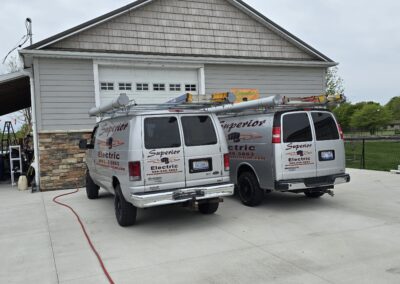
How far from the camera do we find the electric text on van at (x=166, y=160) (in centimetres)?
576

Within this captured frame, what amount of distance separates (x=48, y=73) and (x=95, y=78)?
1.38 m

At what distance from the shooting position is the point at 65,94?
440 inches

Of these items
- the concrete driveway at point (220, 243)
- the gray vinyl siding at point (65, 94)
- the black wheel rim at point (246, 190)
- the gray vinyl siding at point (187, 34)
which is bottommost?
the concrete driveway at point (220, 243)

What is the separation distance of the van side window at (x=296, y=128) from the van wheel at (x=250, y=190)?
1.19 meters

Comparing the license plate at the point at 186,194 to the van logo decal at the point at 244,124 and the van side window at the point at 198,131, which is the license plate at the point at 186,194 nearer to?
the van side window at the point at 198,131

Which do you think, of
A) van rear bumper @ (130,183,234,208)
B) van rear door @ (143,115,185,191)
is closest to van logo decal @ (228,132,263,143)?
van rear bumper @ (130,183,234,208)

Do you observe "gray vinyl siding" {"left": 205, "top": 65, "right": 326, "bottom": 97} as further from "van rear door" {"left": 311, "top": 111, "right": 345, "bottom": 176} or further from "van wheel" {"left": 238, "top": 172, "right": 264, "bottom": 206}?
"van rear door" {"left": 311, "top": 111, "right": 345, "bottom": 176}

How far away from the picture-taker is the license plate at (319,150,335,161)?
721 centimetres

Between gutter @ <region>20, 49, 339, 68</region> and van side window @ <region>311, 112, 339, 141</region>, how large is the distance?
615 cm

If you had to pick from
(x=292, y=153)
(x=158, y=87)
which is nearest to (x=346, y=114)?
(x=158, y=87)

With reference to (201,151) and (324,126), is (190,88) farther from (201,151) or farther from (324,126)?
(201,151)

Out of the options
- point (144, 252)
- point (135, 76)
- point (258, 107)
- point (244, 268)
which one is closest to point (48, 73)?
point (135, 76)

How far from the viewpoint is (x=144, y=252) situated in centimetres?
509

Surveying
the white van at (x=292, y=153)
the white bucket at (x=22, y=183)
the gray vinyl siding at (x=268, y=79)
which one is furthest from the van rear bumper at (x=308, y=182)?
the white bucket at (x=22, y=183)
